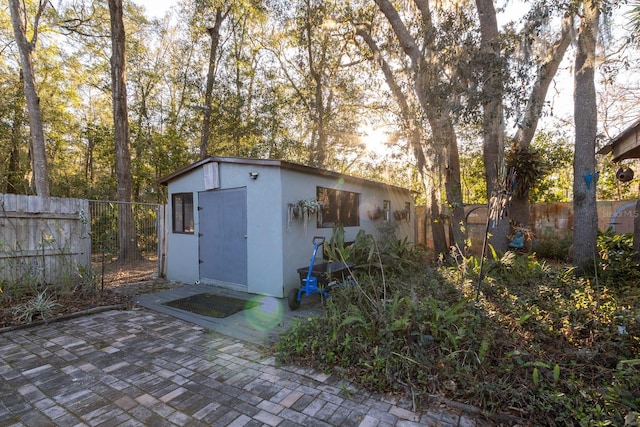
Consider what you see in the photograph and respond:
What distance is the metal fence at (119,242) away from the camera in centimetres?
637

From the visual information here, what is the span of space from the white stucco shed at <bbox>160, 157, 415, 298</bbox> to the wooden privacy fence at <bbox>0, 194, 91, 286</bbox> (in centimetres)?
160

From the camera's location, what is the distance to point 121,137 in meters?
8.02

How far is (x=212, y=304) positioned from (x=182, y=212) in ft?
8.15

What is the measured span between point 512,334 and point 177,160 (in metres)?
12.2

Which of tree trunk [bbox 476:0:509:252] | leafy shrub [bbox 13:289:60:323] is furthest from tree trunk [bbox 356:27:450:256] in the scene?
leafy shrub [bbox 13:289:60:323]

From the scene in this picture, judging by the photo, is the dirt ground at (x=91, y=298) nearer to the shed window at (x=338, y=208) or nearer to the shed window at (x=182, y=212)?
the shed window at (x=182, y=212)

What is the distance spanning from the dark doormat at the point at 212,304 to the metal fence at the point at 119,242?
2.15m

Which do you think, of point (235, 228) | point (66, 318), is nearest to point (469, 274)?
point (235, 228)

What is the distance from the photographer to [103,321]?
3.70 m

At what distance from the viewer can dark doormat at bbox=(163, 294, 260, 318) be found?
4.10 meters

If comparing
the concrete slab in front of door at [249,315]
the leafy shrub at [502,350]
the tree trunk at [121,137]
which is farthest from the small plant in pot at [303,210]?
the tree trunk at [121,137]

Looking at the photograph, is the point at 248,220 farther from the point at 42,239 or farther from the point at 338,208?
the point at 42,239

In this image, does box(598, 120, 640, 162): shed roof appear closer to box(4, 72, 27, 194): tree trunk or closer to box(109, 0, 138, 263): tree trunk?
box(109, 0, 138, 263): tree trunk

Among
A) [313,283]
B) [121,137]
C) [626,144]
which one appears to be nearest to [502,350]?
[313,283]
